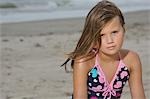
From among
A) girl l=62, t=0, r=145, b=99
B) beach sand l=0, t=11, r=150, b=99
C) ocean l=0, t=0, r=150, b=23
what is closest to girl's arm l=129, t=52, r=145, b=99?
girl l=62, t=0, r=145, b=99

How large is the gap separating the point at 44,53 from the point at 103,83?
4150 millimetres

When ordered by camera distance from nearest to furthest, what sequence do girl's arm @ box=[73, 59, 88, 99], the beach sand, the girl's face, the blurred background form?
1. the girl's face
2. girl's arm @ box=[73, 59, 88, 99]
3. the beach sand
4. the blurred background

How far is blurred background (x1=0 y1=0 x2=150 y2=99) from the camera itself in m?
5.29

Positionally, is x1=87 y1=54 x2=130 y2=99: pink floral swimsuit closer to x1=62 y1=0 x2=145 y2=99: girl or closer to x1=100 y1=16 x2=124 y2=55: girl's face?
x1=62 y1=0 x2=145 y2=99: girl

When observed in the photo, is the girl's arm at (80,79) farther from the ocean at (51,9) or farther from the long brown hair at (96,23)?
the ocean at (51,9)

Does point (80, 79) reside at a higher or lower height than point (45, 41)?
lower

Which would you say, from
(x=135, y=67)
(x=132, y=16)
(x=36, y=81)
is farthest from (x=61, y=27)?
(x=135, y=67)

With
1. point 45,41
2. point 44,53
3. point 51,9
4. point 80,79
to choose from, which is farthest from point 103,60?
point 51,9

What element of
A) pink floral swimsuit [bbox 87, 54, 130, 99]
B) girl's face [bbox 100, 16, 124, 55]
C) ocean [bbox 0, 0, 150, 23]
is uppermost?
ocean [bbox 0, 0, 150, 23]

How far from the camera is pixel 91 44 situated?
2.54m

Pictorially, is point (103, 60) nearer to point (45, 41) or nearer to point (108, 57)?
point (108, 57)

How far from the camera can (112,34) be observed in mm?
2455

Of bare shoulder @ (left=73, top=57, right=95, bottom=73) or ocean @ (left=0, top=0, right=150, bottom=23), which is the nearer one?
bare shoulder @ (left=73, top=57, right=95, bottom=73)

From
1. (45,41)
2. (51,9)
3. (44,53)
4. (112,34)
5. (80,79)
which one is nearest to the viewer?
(112,34)
